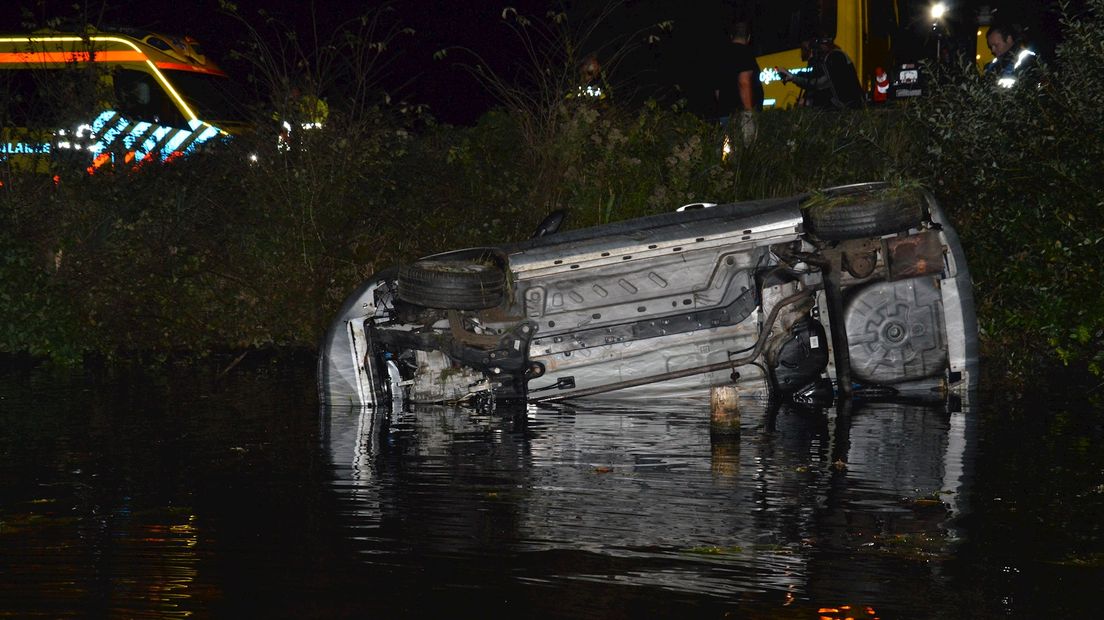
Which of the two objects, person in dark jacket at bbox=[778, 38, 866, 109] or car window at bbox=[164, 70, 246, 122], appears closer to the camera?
person in dark jacket at bbox=[778, 38, 866, 109]

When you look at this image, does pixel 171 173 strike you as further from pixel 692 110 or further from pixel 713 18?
pixel 713 18

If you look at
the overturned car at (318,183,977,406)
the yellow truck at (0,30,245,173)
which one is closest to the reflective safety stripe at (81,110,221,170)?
the yellow truck at (0,30,245,173)

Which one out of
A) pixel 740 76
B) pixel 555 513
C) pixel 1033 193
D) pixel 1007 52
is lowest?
pixel 555 513

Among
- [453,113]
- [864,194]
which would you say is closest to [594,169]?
[864,194]

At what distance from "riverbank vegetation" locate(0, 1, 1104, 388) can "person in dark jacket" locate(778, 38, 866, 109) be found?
207 cm

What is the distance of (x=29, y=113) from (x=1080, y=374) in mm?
10720

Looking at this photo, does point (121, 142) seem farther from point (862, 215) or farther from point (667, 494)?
point (667, 494)

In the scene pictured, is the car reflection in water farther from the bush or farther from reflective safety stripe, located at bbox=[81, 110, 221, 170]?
reflective safety stripe, located at bbox=[81, 110, 221, 170]

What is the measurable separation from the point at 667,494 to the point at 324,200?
7483 mm

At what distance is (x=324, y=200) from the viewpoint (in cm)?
1303

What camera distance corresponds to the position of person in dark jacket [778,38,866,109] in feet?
50.5

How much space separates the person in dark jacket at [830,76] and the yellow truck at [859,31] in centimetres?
188

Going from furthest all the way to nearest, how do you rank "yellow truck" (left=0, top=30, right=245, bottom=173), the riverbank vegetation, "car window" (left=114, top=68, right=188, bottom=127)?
"car window" (left=114, top=68, right=188, bottom=127), "yellow truck" (left=0, top=30, right=245, bottom=173), the riverbank vegetation

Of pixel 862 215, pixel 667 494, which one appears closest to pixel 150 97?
pixel 862 215
